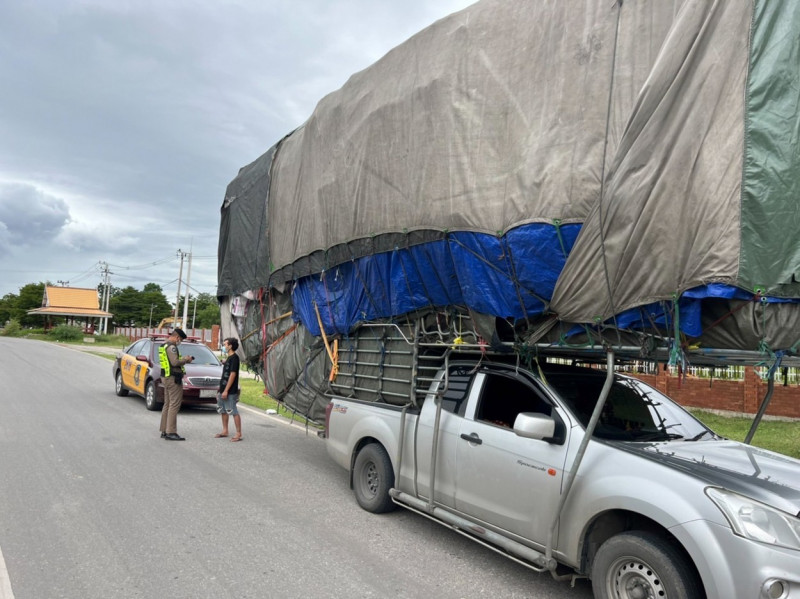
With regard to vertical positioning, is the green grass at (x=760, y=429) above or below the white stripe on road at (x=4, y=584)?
above

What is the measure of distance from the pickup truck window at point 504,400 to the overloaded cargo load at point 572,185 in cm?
30

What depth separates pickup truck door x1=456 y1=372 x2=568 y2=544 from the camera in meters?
3.87

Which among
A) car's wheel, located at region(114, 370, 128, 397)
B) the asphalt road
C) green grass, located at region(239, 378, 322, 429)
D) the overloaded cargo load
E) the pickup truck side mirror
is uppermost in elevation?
the overloaded cargo load

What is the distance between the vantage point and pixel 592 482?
141 inches

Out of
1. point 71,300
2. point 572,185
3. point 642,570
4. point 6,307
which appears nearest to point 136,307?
point 71,300

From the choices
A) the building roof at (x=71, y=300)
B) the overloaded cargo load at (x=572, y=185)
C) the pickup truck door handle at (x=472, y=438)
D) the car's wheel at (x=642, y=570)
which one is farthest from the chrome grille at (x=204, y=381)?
the building roof at (x=71, y=300)

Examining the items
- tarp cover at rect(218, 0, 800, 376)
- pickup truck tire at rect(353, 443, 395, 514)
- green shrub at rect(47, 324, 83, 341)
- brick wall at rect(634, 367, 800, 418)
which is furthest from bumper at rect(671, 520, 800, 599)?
green shrub at rect(47, 324, 83, 341)

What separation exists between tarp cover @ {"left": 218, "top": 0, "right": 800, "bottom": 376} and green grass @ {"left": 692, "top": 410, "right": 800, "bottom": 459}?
5628mm

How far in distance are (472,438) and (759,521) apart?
80.5 inches

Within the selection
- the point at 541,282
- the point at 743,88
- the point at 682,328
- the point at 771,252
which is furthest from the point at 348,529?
the point at 743,88

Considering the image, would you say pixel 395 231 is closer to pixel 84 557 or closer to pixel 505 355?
pixel 505 355

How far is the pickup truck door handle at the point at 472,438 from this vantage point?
14.6 feet

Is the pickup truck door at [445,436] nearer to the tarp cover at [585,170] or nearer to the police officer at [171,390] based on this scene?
the tarp cover at [585,170]

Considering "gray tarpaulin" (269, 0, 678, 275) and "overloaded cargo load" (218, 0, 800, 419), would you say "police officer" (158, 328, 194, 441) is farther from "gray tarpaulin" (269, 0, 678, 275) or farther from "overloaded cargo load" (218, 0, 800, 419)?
"gray tarpaulin" (269, 0, 678, 275)
